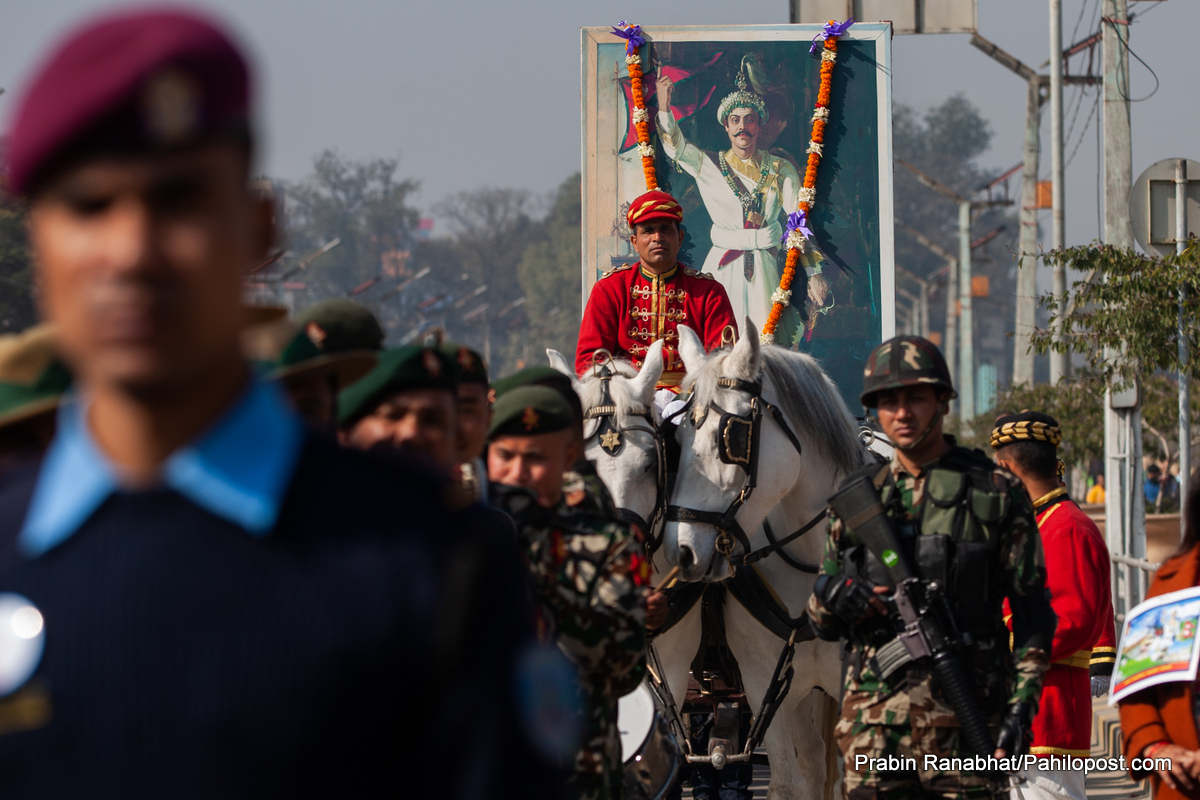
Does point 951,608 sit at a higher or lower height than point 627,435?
lower

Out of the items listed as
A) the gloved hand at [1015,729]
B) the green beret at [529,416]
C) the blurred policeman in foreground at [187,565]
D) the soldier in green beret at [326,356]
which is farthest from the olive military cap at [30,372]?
the gloved hand at [1015,729]

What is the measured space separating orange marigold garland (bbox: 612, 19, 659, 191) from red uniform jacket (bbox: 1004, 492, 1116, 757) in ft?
10.4

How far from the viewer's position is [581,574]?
3031mm

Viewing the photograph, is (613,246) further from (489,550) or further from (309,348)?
(489,550)

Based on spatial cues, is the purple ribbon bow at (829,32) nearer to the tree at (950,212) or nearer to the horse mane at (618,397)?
the horse mane at (618,397)

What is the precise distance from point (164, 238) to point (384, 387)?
1.51 metres

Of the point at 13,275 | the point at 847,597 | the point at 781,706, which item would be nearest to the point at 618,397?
the point at 781,706

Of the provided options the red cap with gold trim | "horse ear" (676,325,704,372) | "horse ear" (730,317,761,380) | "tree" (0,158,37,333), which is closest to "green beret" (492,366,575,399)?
"horse ear" (730,317,761,380)

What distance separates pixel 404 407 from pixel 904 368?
212 centimetres

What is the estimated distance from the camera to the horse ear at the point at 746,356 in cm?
563

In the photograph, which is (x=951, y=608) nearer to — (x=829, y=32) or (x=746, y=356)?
(x=746, y=356)

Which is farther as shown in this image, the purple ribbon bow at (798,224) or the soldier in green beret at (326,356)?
the purple ribbon bow at (798,224)

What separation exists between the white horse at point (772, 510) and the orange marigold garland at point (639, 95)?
2.06 metres

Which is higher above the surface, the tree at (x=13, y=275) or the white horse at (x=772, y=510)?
the tree at (x=13, y=275)
